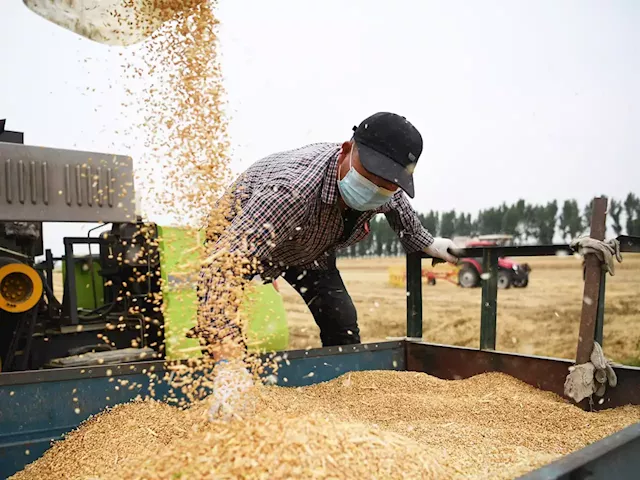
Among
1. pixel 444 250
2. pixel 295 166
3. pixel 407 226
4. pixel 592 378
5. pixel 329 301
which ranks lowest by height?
pixel 592 378

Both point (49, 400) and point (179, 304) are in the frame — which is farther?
point (179, 304)

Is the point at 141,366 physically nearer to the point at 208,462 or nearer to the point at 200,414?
the point at 200,414

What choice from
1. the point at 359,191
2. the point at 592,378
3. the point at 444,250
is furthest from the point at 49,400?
the point at 592,378

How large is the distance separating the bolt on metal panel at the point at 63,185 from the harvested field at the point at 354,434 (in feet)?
2.19

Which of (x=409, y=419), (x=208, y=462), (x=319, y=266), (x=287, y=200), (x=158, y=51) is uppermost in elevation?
(x=158, y=51)

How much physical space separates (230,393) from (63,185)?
90 cm

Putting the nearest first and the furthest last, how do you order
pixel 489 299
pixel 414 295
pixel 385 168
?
pixel 385 168
pixel 489 299
pixel 414 295

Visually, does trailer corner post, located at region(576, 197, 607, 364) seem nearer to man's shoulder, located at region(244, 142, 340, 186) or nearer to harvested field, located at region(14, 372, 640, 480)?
harvested field, located at region(14, 372, 640, 480)

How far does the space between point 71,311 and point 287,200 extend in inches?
53.3

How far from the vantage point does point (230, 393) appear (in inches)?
64.1

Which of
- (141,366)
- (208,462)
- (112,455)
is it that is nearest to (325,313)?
(141,366)

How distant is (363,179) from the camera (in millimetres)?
2070

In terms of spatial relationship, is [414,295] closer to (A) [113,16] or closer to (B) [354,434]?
(B) [354,434]

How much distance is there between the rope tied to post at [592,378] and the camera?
209 cm
